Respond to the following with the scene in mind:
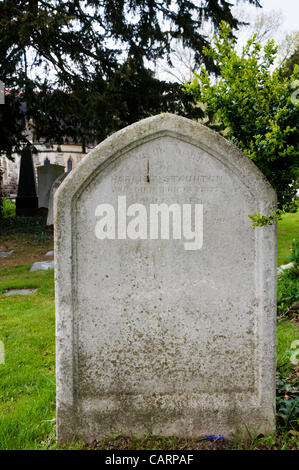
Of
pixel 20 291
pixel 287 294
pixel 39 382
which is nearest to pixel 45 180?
pixel 20 291

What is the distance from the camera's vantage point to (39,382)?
9.55 feet

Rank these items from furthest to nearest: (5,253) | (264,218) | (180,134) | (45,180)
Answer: (45,180) < (5,253) < (180,134) < (264,218)

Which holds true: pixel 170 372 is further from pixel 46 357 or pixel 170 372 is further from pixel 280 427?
pixel 46 357

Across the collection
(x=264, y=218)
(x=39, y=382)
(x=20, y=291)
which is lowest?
(x=39, y=382)

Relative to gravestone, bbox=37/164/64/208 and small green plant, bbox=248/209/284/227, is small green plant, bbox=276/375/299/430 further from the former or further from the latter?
gravestone, bbox=37/164/64/208

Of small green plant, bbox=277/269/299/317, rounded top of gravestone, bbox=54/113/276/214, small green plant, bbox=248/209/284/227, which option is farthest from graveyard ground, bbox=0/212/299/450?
rounded top of gravestone, bbox=54/113/276/214

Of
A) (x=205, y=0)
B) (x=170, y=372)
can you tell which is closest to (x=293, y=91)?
(x=170, y=372)

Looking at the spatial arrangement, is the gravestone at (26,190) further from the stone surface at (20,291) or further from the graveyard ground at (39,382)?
the stone surface at (20,291)

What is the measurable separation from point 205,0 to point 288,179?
32.6 ft

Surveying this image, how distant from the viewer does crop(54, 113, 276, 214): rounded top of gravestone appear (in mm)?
2020

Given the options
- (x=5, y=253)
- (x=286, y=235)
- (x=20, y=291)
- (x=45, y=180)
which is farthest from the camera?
(x=45, y=180)

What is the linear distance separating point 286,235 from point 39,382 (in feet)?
21.6

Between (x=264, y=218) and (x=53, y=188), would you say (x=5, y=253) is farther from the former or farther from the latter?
(x=264, y=218)

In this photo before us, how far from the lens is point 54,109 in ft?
30.9
